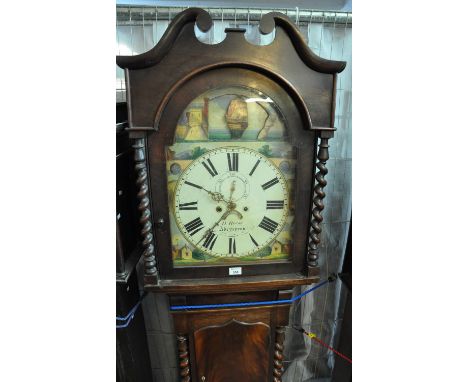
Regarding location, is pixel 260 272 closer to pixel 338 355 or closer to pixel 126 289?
pixel 126 289

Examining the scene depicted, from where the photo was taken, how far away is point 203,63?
690 mm

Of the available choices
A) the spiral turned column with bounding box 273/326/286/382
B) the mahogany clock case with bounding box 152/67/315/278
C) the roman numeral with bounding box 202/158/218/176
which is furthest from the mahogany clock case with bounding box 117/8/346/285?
the spiral turned column with bounding box 273/326/286/382

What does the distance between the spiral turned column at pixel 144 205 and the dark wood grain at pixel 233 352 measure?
1.00 ft

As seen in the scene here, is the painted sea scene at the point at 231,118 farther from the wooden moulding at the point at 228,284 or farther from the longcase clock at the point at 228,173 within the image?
the wooden moulding at the point at 228,284

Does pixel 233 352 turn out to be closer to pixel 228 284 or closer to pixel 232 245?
pixel 228 284

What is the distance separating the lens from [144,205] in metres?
0.74

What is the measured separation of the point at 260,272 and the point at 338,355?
65 cm

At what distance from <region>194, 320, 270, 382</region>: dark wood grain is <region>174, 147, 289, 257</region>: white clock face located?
28 centimetres

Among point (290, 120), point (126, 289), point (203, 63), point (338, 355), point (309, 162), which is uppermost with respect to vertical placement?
point (203, 63)

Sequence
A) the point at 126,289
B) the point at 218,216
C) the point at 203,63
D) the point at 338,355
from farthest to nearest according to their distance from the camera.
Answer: the point at 338,355 < the point at 126,289 < the point at 218,216 < the point at 203,63

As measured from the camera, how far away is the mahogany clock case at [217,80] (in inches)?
26.9

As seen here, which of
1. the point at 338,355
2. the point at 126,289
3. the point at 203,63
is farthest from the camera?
the point at 338,355

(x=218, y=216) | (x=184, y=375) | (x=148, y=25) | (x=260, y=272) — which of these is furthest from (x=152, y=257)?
(x=148, y=25)

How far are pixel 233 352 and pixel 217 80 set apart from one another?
834 millimetres
